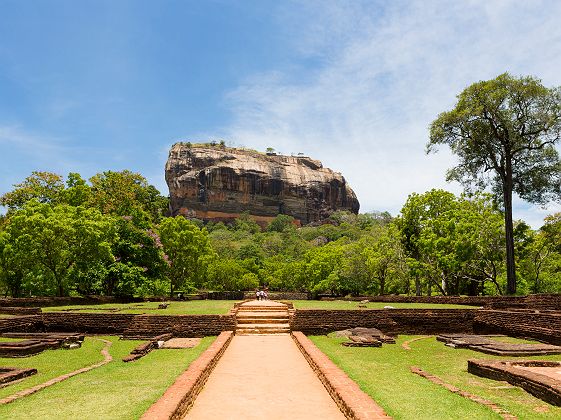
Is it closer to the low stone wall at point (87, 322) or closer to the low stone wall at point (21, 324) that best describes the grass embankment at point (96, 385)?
the low stone wall at point (21, 324)

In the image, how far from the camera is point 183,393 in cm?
644

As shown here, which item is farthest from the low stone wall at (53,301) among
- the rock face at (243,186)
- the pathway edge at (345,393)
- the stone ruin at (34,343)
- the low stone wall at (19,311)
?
the rock face at (243,186)

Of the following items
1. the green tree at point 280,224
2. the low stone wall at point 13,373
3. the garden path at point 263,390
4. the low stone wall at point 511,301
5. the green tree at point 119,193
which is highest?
the green tree at point 280,224

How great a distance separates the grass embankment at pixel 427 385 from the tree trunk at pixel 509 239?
1042 cm

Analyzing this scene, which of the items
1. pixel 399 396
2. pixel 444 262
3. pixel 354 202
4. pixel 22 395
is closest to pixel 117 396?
pixel 22 395

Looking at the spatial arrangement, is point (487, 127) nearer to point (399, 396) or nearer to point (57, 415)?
point (399, 396)

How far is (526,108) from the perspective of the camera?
71.2 ft

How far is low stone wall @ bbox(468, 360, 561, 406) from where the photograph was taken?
682 cm

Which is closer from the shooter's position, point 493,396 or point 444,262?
point 493,396

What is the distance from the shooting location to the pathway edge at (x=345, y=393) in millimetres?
5607

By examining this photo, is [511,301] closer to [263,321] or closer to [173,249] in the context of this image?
[263,321]

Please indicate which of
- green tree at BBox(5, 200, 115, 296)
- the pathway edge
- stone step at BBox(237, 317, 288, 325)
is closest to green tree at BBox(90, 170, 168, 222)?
green tree at BBox(5, 200, 115, 296)

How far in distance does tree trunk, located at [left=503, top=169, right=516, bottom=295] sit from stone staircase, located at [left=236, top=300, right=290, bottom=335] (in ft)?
36.8

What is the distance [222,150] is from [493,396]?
453ft
